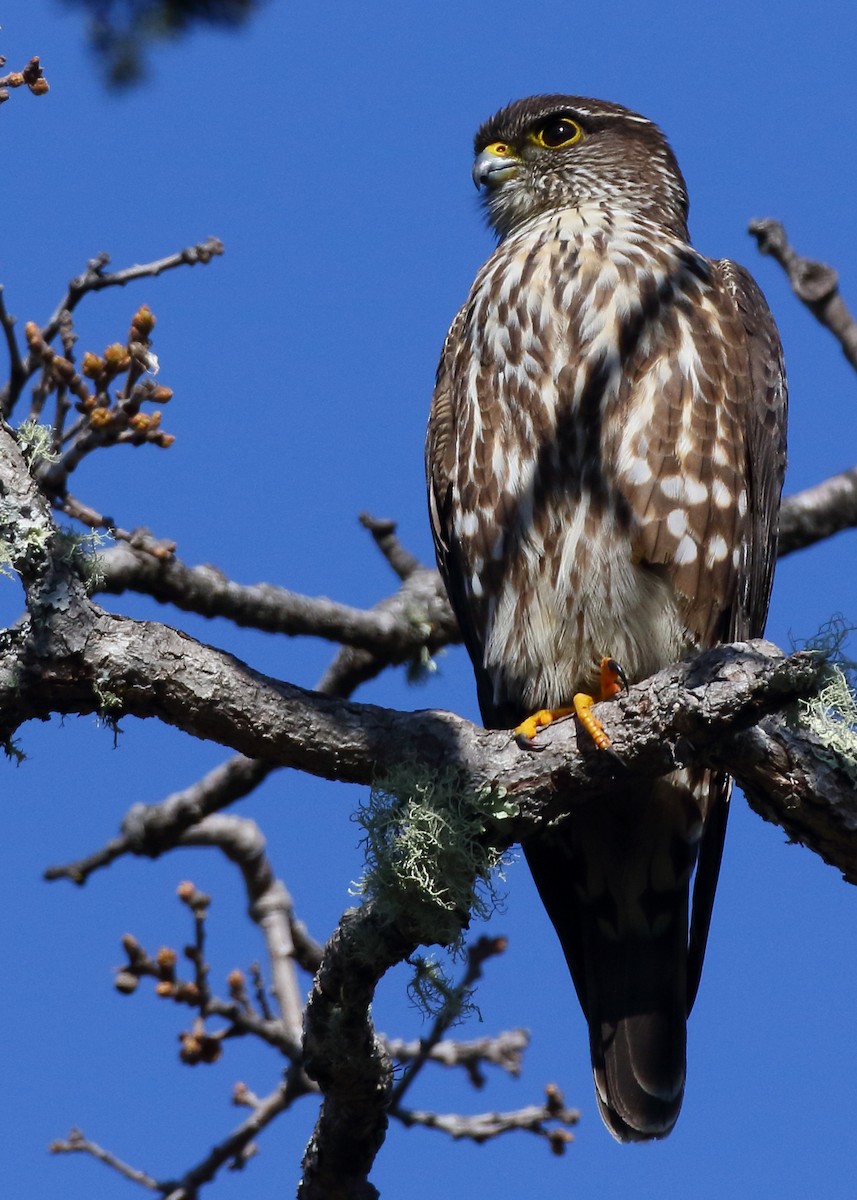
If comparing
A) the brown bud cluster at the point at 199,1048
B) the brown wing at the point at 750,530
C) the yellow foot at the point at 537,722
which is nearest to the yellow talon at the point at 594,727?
the yellow foot at the point at 537,722

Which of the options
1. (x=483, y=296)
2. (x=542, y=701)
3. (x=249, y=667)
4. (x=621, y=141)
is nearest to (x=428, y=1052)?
(x=542, y=701)

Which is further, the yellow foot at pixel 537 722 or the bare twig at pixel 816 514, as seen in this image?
the bare twig at pixel 816 514

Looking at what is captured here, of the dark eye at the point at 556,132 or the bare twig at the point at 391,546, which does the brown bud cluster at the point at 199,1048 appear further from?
the dark eye at the point at 556,132

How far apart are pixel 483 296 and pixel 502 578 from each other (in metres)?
0.92

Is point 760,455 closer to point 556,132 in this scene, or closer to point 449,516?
point 449,516

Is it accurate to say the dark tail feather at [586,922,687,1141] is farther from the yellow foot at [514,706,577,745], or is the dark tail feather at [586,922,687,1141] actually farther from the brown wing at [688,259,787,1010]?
the yellow foot at [514,706,577,745]

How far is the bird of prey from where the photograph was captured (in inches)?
162

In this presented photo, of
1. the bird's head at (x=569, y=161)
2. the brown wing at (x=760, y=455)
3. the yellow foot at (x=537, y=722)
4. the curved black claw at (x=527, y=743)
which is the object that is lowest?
the curved black claw at (x=527, y=743)

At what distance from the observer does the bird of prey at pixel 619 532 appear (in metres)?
4.11

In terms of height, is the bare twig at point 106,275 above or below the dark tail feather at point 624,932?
above

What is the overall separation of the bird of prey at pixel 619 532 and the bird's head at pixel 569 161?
0.59 metres

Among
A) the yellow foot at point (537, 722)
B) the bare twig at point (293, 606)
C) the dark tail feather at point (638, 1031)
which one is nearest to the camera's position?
the yellow foot at point (537, 722)

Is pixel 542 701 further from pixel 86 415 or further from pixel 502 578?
pixel 86 415

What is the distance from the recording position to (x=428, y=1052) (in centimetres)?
427
